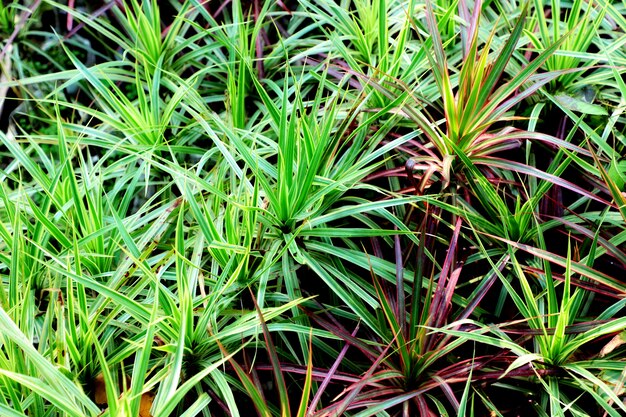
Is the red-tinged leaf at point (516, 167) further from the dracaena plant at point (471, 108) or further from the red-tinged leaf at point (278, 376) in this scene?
the red-tinged leaf at point (278, 376)

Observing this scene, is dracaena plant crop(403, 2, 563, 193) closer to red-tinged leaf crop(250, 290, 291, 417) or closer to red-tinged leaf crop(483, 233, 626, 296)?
red-tinged leaf crop(483, 233, 626, 296)

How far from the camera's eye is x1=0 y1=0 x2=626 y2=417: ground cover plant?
1261mm

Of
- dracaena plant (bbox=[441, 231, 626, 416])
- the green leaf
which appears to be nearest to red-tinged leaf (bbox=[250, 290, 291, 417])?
dracaena plant (bbox=[441, 231, 626, 416])

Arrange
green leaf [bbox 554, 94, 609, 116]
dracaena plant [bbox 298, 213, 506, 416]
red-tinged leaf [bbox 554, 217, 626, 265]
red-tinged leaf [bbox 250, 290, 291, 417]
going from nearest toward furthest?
1. red-tinged leaf [bbox 250, 290, 291, 417]
2. dracaena plant [bbox 298, 213, 506, 416]
3. red-tinged leaf [bbox 554, 217, 626, 265]
4. green leaf [bbox 554, 94, 609, 116]

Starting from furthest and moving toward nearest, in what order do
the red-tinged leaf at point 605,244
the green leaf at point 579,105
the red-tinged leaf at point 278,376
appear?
the green leaf at point 579,105 < the red-tinged leaf at point 605,244 < the red-tinged leaf at point 278,376

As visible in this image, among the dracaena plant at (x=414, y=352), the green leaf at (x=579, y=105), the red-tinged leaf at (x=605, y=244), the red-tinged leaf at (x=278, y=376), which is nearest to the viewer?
the red-tinged leaf at (x=278, y=376)

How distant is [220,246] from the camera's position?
128 cm

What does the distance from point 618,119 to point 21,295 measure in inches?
62.0

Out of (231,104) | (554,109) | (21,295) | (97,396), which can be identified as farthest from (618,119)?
(21,295)

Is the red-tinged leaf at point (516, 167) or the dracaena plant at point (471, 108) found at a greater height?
the dracaena plant at point (471, 108)

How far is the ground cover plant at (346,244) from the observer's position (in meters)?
1.26

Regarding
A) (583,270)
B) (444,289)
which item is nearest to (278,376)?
(444,289)

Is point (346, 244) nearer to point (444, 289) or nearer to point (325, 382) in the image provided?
point (444, 289)

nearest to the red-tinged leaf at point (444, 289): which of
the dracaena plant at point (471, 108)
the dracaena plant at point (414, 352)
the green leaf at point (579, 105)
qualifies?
the dracaena plant at point (414, 352)
